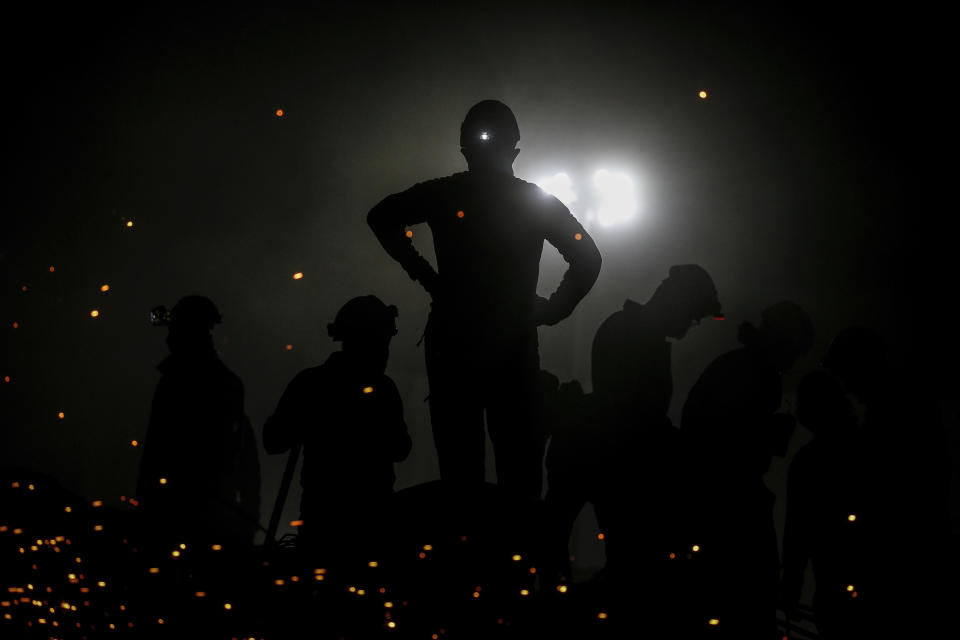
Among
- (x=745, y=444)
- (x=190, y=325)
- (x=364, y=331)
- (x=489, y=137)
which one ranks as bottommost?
(x=745, y=444)

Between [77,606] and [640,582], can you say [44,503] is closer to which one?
[77,606]

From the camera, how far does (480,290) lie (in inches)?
97.9

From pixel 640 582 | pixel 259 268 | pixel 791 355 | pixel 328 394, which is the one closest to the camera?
pixel 640 582

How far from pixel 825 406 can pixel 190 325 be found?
323cm

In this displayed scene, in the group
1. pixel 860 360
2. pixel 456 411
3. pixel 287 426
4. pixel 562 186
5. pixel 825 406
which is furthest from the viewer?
pixel 562 186

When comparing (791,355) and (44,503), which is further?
(791,355)

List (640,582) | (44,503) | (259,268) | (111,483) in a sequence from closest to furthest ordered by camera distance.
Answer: (640,582)
(44,503)
(111,483)
(259,268)

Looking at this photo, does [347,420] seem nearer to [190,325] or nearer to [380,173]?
[190,325]

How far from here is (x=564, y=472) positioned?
2979 millimetres

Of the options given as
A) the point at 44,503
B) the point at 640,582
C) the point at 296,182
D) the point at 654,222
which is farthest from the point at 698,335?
the point at 44,503

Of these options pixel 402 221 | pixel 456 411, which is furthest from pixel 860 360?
pixel 402 221

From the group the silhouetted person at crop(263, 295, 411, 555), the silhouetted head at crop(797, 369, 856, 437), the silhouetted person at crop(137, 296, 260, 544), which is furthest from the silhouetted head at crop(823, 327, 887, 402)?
the silhouetted person at crop(137, 296, 260, 544)

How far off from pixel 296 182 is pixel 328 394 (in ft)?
19.3

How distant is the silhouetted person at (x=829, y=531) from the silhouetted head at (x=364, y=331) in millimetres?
1818
